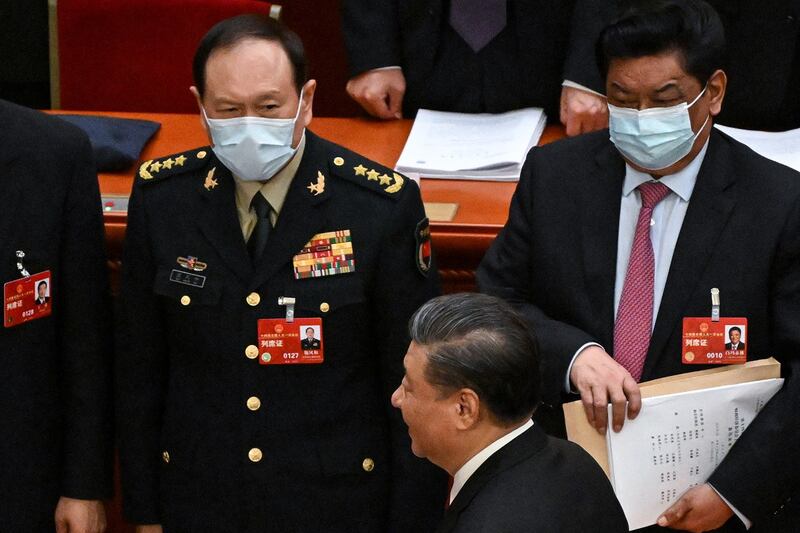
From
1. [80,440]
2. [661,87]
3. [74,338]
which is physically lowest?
[80,440]

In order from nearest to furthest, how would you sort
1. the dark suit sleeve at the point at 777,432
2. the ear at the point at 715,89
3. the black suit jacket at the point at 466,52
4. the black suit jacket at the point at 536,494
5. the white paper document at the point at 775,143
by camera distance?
the black suit jacket at the point at 536,494
the dark suit sleeve at the point at 777,432
the ear at the point at 715,89
the white paper document at the point at 775,143
the black suit jacket at the point at 466,52

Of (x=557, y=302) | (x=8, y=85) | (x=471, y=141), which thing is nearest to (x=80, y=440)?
(x=557, y=302)

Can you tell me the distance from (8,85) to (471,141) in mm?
1922

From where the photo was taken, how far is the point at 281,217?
2912mm

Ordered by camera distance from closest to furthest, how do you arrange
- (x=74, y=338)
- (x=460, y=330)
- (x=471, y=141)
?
(x=460, y=330), (x=74, y=338), (x=471, y=141)

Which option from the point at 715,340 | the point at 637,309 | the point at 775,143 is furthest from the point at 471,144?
the point at 715,340

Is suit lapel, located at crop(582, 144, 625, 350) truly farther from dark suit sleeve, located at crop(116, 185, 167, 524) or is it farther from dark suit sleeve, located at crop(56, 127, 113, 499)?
dark suit sleeve, located at crop(56, 127, 113, 499)

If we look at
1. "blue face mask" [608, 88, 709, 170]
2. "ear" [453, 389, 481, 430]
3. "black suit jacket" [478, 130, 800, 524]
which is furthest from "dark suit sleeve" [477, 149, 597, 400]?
"ear" [453, 389, 481, 430]

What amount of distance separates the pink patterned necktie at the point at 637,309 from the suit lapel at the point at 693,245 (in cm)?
2

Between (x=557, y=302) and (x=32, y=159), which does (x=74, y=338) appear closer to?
(x=32, y=159)

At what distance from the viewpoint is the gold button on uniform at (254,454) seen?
2.95 metres

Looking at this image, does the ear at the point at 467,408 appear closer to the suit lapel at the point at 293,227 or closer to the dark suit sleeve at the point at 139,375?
the suit lapel at the point at 293,227

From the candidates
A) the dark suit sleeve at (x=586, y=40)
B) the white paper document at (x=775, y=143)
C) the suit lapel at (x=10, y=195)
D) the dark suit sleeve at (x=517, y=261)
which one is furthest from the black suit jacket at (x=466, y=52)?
the suit lapel at (x=10, y=195)

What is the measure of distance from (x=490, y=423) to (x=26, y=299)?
3.64 feet
